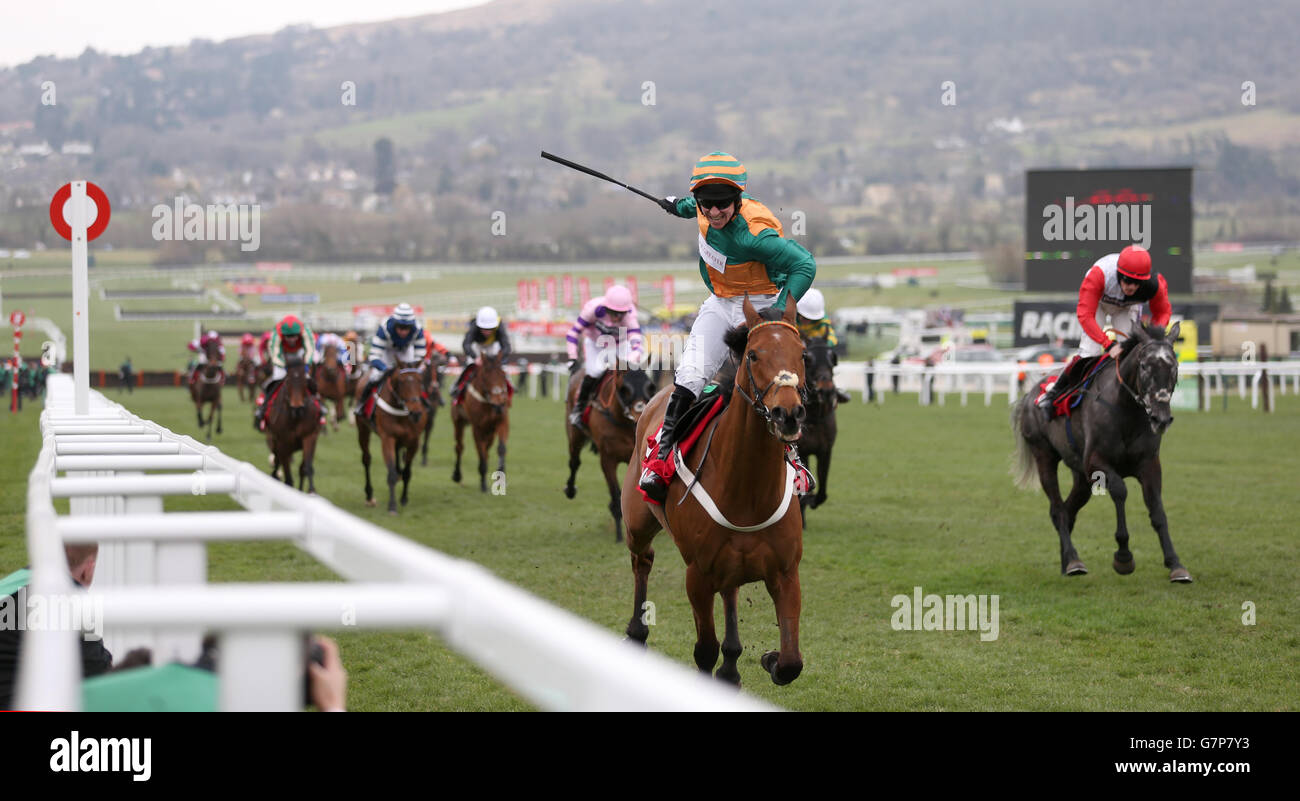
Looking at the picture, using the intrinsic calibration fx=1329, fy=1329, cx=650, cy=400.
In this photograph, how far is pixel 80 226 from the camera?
7.71m

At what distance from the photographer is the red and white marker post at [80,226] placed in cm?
743

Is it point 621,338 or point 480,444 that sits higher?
point 621,338

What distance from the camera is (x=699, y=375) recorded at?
5.77 metres

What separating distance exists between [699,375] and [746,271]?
0.49 m

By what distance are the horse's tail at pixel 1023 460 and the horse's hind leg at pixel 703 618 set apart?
5.31 m

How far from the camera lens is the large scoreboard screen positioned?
106 feet

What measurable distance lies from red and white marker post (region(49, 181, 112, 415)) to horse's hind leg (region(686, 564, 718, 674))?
3.71 metres

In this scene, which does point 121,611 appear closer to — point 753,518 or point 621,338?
point 753,518

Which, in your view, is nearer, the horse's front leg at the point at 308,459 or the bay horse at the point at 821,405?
the bay horse at the point at 821,405

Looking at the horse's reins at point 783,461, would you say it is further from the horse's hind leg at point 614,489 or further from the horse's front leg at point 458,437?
the horse's front leg at point 458,437

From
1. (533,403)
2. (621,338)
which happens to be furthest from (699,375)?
(533,403)

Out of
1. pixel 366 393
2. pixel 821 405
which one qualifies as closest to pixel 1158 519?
pixel 821 405

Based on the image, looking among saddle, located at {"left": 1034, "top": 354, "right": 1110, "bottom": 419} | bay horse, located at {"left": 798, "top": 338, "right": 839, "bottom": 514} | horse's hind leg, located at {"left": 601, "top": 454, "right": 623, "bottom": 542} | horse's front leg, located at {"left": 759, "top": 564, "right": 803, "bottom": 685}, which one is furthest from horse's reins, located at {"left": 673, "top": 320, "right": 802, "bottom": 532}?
horse's hind leg, located at {"left": 601, "top": 454, "right": 623, "bottom": 542}
